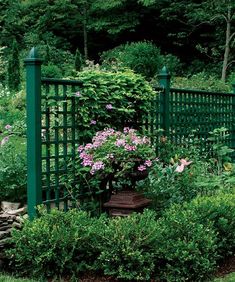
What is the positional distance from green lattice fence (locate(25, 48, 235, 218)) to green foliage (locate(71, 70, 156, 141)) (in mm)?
71

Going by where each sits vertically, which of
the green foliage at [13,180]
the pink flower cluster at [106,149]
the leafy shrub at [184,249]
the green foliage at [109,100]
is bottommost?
the leafy shrub at [184,249]

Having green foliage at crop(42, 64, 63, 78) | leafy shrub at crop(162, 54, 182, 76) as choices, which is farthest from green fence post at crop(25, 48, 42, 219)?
leafy shrub at crop(162, 54, 182, 76)

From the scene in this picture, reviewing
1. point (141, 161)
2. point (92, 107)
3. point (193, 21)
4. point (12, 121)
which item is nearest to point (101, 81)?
point (92, 107)

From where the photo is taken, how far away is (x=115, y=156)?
197 inches

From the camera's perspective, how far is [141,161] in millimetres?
5180

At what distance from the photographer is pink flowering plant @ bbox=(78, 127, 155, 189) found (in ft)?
16.4

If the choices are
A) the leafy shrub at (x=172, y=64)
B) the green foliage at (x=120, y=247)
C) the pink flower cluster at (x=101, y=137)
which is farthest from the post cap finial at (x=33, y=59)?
the leafy shrub at (x=172, y=64)

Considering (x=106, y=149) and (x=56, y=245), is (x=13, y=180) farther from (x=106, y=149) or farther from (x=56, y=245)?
(x=56, y=245)

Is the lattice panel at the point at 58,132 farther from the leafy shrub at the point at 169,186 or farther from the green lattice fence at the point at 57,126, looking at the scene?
the leafy shrub at the point at 169,186

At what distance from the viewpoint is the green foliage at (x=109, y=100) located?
523cm

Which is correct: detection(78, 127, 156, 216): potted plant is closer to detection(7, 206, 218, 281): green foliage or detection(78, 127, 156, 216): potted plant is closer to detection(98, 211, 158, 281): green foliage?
detection(7, 206, 218, 281): green foliage

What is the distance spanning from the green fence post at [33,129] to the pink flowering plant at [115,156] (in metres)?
0.58

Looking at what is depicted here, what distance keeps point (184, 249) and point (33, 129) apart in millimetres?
1454

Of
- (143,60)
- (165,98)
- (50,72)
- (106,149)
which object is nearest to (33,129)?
(106,149)
